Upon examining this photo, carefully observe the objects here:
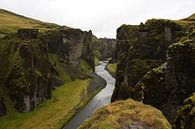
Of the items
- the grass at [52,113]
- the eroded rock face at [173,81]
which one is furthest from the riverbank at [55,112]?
the eroded rock face at [173,81]

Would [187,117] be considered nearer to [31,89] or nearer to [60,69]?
[31,89]

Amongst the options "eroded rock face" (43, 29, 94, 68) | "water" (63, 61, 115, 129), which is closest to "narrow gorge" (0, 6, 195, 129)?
"water" (63, 61, 115, 129)

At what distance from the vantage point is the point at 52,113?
95.6 m

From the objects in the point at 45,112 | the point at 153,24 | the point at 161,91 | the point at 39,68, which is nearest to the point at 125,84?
the point at 153,24

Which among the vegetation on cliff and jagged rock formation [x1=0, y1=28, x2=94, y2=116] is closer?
the vegetation on cliff

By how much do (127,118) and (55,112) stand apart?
257 ft

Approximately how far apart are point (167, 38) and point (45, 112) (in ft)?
133

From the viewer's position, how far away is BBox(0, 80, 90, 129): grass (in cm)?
8450

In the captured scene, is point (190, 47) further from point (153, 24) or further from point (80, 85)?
point (80, 85)

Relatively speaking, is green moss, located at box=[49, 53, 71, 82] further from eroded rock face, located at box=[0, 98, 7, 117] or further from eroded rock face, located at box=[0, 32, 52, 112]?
eroded rock face, located at box=[0, 98, 7, 117]

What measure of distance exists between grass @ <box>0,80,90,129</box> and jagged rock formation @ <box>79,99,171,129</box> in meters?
62.3

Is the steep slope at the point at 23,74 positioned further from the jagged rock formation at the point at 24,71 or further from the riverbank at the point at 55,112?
the riverbank at the point at 55,112

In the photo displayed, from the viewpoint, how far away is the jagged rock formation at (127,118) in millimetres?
19562

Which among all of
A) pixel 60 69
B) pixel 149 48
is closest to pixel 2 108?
pixel 149 48
